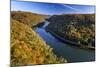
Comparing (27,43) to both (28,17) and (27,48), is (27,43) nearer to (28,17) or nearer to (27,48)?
(27,48)

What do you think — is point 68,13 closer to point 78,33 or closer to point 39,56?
point 78,33

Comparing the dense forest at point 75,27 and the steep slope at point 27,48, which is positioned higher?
the dense forest at point 75,27

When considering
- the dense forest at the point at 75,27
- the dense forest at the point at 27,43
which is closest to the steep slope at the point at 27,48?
the dense forest at the point at 27,43

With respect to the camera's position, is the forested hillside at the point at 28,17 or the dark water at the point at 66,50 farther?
the dark water at the point at 66,50

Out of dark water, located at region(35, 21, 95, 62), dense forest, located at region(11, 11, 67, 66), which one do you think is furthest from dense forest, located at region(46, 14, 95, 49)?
dense forest, located at region(11, 11, 67, 66)

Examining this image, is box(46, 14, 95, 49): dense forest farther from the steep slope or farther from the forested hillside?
the steep slope

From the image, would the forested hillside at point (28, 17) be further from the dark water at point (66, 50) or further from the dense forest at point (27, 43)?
the dark water at point (66, 50)
